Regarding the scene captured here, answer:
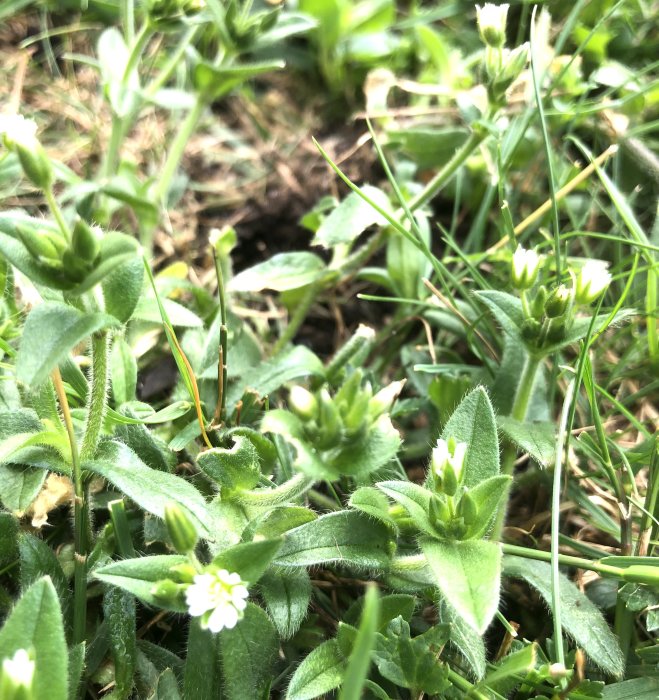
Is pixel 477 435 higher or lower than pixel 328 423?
lower

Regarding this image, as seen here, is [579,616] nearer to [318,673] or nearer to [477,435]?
[477,435]

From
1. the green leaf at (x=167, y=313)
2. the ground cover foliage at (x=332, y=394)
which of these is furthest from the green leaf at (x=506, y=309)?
the green leaf at (x=167, y=313)

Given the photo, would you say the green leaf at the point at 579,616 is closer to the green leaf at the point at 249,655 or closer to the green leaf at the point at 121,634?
the green leaf at the point at 249,655

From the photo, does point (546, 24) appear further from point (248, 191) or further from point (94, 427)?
point (94, 427)

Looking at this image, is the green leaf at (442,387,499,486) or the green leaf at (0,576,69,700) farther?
the green leaf at (442,387,499,486)

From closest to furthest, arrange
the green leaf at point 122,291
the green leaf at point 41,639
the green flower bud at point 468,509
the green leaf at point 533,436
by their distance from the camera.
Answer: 1. the green leaf at point 41,639
2. the green flower bud at point 468,509
3. the green leaf at point 122,291
4. the green leaf at point 533,436

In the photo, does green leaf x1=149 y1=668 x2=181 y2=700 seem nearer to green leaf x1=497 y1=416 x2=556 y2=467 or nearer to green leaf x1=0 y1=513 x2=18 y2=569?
green leaf x1=0 y1=513 x2=18 y2=569

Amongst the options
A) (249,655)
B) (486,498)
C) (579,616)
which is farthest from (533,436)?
(249,655)

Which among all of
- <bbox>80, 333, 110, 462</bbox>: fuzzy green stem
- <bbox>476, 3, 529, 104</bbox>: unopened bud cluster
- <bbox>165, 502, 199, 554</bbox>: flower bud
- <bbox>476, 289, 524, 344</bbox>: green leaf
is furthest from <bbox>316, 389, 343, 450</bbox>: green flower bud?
<bbox>476, 3, 529, 104</bbox>: unopened bud cluster
